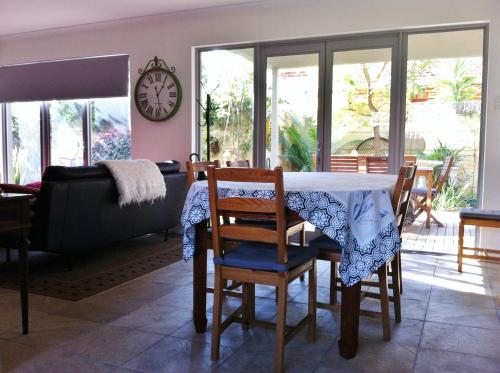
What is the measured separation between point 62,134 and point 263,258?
559cm

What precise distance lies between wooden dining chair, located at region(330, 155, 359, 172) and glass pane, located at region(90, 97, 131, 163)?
277 cm

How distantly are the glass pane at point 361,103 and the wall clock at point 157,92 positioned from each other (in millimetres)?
1908

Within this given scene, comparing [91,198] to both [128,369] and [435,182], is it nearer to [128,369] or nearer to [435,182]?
[128,369]

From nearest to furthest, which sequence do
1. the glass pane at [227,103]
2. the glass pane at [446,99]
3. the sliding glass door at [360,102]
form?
the glass pane at [446,99] → the sliding glass door at [360,102] → the glass pane at [227,103]

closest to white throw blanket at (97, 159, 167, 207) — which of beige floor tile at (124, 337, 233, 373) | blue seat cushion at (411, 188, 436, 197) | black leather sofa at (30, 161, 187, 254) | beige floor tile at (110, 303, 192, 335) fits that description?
black leather sofa at (30, 161, 187, 254)

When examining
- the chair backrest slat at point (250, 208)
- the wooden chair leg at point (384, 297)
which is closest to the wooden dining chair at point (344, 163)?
the wooden chair leg at point (384, 297)

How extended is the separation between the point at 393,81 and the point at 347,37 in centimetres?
64

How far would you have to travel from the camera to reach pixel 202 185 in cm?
246

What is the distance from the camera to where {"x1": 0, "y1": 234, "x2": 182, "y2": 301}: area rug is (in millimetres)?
3340

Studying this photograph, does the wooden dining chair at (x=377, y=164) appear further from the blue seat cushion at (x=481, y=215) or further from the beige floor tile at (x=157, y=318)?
the beige floor tile at (x=157, y=318)

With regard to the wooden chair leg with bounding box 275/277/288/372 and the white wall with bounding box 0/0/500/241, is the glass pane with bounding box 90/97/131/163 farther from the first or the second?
the wooden chair leg with bounding box 275/277/288/372

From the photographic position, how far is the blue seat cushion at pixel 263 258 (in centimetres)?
213

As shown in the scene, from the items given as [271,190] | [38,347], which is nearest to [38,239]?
[38,347]

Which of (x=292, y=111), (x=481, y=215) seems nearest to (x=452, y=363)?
(x=481, y=215)
